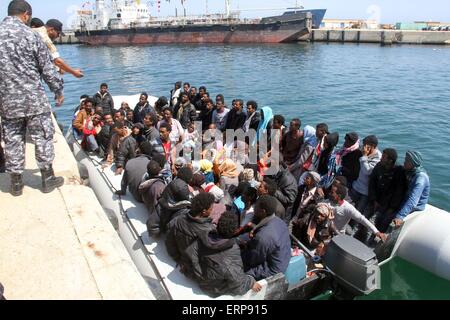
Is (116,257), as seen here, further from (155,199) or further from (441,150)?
(441,150)

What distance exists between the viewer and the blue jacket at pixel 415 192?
4.62 metres

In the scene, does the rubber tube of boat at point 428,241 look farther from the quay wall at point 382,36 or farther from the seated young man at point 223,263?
the quay wall at point 382,36

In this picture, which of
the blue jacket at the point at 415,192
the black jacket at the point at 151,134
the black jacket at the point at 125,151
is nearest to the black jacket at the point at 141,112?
the black jacket at the point at 151,134

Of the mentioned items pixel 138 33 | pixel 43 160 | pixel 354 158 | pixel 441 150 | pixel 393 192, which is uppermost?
pixel 138 33

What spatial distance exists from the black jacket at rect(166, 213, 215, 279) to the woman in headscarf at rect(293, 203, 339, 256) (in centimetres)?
176

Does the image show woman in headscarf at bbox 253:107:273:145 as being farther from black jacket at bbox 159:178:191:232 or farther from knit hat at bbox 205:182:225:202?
black jacket at bbox 159:178:191:232

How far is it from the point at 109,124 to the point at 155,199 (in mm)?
3532

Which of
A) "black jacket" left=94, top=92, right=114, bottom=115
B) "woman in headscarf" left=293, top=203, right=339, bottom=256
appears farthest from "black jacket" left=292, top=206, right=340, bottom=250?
Answer: "black jacket" left=94, top=92, right=114, bottom=115

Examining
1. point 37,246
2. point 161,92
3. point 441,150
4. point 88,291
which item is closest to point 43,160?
point 37,246

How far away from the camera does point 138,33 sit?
173ft

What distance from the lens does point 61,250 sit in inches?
127

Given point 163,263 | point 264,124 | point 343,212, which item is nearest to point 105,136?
point 264,124

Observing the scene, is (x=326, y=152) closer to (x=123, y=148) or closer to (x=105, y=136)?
(x=123, y=148)

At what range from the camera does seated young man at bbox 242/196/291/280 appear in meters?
3.66
